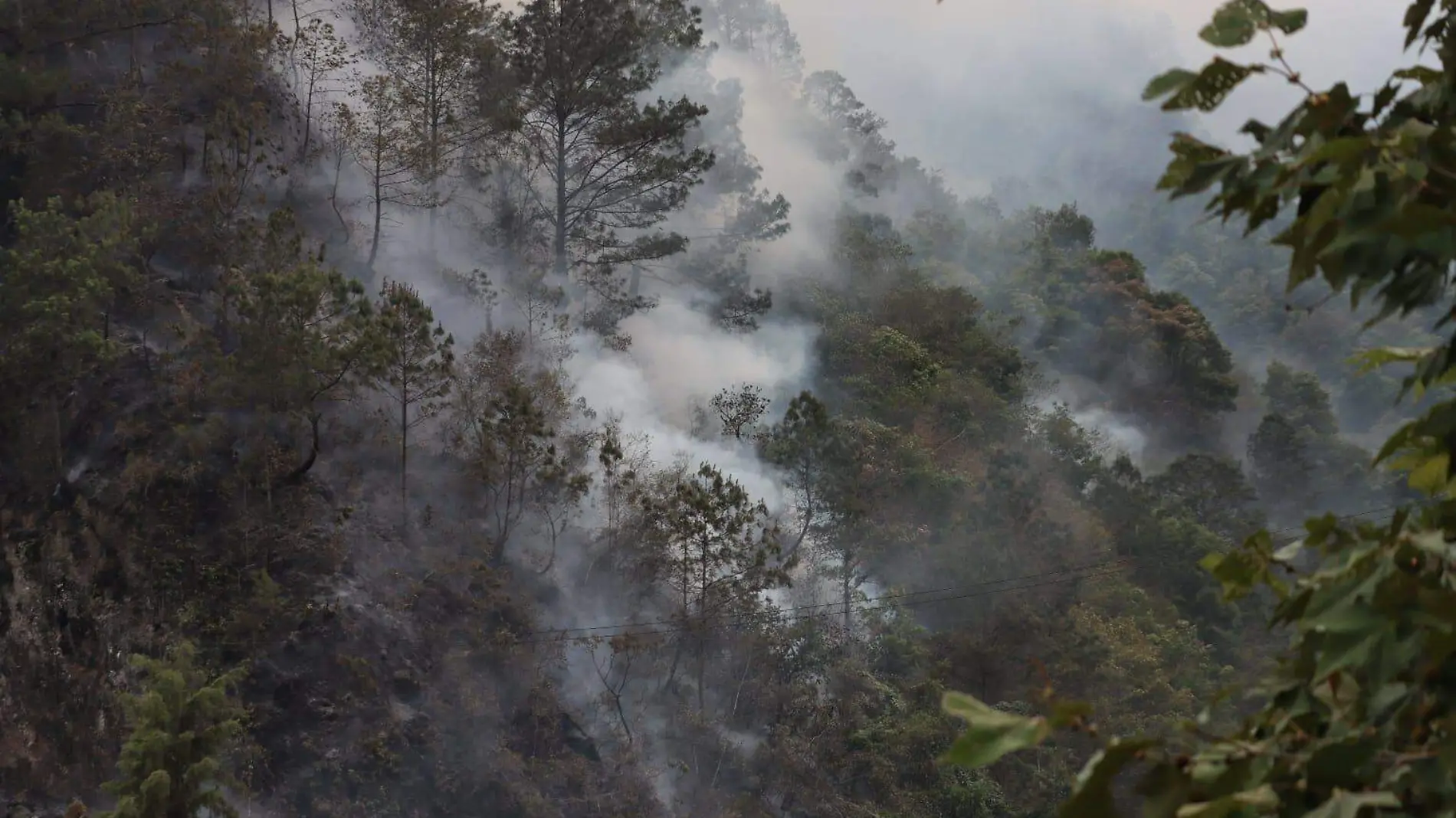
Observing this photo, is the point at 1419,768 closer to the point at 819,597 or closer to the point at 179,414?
the point at 179,414

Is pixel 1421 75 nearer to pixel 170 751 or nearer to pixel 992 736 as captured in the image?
pixel 992 736

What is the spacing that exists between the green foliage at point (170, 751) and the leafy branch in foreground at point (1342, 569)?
26.1ft

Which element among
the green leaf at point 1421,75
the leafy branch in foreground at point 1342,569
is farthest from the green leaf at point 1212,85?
the green leaf at point 1421,75

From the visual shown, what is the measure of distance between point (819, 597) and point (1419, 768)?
1764cm

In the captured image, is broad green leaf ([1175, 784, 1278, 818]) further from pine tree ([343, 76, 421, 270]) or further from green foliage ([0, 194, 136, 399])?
pine tree ([343, 76, 421, 270])

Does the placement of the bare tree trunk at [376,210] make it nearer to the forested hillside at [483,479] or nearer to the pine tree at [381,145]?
the pine tree at [381,145]

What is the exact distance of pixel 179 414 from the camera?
1548cm

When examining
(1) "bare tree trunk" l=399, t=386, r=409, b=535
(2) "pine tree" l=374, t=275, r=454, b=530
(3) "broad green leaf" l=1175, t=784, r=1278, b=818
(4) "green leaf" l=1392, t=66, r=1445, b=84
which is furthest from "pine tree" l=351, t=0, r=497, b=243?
(3) "broad green leaf" l=1175, t=784, r=1278, b=818

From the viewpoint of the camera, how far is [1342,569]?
1.57m

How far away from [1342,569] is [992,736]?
1.78ft

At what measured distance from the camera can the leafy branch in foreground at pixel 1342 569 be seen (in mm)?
1403

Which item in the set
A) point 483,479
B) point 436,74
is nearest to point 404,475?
point 483,479

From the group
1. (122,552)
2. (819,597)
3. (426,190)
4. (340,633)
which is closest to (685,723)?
(819,597)

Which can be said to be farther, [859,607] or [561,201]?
[561,201]
